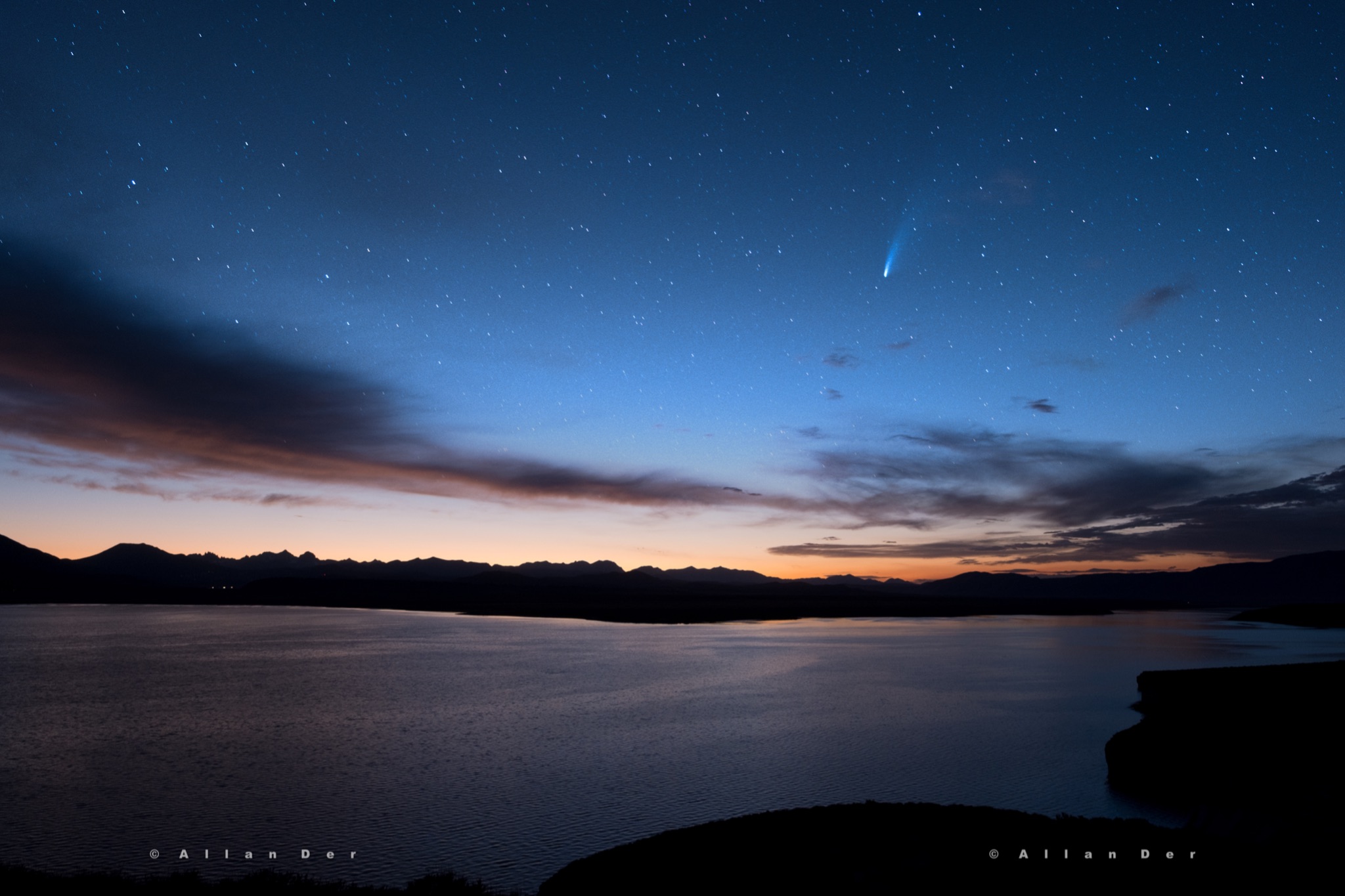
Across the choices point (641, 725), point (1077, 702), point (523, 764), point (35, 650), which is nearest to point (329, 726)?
point (523, 764)

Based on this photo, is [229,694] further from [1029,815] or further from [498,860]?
[1029,815]

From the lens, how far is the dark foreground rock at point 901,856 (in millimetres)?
11352

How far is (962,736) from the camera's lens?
28.1 metres

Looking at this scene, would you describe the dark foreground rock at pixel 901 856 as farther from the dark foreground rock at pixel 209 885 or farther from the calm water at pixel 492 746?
the calm water at pixel 492 746

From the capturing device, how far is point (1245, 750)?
21891 millimetres

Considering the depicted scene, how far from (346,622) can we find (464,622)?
17.6 m

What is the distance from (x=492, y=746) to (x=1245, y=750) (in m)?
24.5

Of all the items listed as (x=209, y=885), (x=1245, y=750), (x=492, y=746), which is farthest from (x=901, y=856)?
(x=492, y=746)

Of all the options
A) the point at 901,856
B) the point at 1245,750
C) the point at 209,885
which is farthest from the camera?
the point at 1245,750

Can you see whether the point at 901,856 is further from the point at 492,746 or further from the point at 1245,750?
the point at 492,746

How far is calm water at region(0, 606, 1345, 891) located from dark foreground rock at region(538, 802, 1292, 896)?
3.60 metres

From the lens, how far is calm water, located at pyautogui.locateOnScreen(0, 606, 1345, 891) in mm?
17188

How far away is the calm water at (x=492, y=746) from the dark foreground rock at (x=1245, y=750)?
1.76 m

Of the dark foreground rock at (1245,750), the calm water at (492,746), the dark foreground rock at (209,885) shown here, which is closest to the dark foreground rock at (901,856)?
the dark foreground rock at (1245,750)
